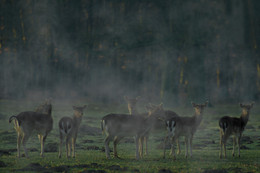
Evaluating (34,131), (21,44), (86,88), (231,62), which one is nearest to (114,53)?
(86,88)

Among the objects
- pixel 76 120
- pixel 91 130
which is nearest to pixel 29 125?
pixel 76 120

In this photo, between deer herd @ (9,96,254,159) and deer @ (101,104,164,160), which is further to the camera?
deer @ (101,104,164,160)

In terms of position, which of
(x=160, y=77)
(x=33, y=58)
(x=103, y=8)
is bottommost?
(x=160, y=77)

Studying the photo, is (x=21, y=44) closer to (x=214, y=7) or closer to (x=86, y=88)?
(x=86, y=88)

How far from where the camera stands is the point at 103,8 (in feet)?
481

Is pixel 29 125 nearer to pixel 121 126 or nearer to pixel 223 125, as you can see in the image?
pixel 121 126

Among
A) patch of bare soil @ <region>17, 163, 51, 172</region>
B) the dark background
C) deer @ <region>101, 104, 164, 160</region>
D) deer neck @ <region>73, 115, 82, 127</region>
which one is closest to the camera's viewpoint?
patch of bare soil @ <region>17, 163, 51, 172</region>

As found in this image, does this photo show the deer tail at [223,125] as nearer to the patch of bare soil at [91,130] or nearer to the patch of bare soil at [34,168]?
the patch of bare soil at [34,168]

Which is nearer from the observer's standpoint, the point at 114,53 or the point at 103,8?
the point at 114,53

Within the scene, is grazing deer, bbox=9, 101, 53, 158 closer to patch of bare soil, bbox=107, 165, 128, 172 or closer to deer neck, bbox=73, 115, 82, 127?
deer neck, bbox=73, 115, 82, 127

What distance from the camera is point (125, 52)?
11075cm

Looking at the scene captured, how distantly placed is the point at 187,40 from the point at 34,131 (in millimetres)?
98976

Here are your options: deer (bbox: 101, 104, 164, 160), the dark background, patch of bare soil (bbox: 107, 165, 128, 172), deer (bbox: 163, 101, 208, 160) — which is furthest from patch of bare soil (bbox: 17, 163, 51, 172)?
the dark background

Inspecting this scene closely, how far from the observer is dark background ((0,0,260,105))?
8819 centimetres
